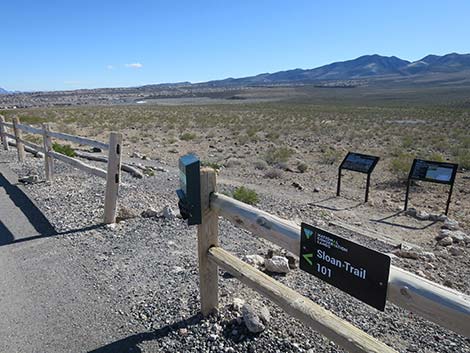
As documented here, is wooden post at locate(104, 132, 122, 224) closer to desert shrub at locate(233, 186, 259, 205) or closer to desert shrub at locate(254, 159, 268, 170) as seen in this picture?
desert shrub at locate(233, 186, 259, 205)

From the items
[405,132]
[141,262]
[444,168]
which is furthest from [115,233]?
[405,132]

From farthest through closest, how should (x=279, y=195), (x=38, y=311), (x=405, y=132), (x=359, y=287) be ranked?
(x=405, y=132)
(x=279, y=195)
(x=38, y=311)
(x=359, y=287)

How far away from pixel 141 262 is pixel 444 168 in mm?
7268

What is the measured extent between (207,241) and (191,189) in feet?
1.82

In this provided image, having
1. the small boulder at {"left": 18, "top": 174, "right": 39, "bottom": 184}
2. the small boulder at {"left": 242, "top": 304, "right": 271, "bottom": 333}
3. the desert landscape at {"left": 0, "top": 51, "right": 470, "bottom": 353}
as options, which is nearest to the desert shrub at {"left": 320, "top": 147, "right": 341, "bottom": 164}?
the desert landscape at {"left": 0, "top": 51, "right": 470, "bottom": 353}

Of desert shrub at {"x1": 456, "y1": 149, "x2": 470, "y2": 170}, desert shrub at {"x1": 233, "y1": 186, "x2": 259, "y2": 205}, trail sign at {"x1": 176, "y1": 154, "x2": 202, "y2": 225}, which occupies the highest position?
trail sign at {"x1": 176, "y1": 154, "x2": 202, "y2": 225}

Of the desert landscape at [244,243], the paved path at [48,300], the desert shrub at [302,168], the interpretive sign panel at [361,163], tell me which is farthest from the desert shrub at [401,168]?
the paved path at [48,300]

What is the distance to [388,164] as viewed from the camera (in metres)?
15.4

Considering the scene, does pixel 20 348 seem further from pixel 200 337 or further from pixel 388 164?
pixel 388 164

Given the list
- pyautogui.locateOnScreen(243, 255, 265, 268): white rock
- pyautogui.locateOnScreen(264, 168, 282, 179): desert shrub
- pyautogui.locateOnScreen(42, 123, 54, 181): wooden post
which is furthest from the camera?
pyautogui.locateOnScreen(264, 168, 282, 179): desert shrub

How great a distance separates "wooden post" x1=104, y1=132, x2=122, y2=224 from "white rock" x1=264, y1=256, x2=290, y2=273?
8.83 feet

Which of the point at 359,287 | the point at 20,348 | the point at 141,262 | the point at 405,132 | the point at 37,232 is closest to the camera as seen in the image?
the point at 359,287

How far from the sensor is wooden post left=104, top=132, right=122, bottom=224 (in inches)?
235

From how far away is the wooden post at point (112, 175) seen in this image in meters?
5.96
